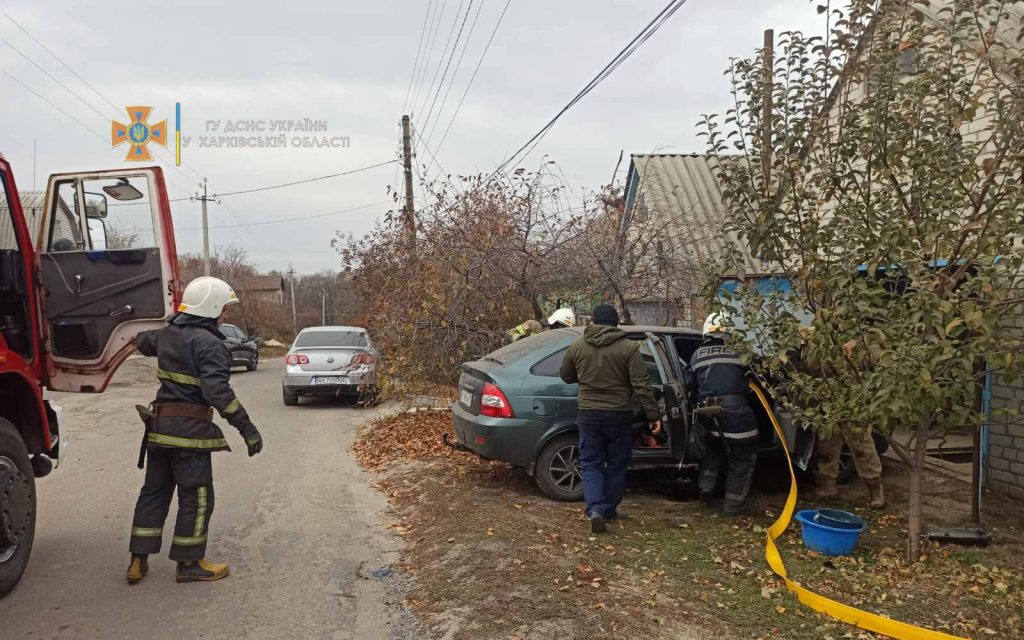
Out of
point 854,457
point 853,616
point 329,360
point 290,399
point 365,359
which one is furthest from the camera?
point 290,399

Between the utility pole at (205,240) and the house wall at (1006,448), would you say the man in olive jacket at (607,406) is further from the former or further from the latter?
the utility pole at (205,240)

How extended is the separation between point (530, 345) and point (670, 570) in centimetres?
269

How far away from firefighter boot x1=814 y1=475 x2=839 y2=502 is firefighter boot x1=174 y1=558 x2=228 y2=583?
5002mm

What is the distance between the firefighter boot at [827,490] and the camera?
21.5 ft

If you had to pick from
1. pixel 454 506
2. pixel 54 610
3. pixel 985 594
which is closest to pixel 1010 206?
pixel 985 594

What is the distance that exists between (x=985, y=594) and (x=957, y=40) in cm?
328

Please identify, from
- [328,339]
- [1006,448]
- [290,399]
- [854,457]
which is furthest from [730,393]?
[290,399]

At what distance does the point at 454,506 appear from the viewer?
616 cm

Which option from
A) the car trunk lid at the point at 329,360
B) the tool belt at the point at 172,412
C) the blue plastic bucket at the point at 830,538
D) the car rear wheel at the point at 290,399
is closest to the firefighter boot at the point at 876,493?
the blue plastic bucket at the point at 830,538

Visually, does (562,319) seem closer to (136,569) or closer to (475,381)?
(475,381)

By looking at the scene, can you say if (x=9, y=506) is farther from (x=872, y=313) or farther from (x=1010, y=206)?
(x=1010, y=206)

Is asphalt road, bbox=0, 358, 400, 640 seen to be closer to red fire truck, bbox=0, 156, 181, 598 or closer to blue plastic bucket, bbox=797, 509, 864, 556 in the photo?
red fire truck, bbox=0, 156, 181, 598

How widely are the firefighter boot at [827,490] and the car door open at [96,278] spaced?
5.61 metres

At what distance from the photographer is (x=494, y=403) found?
636 cm
